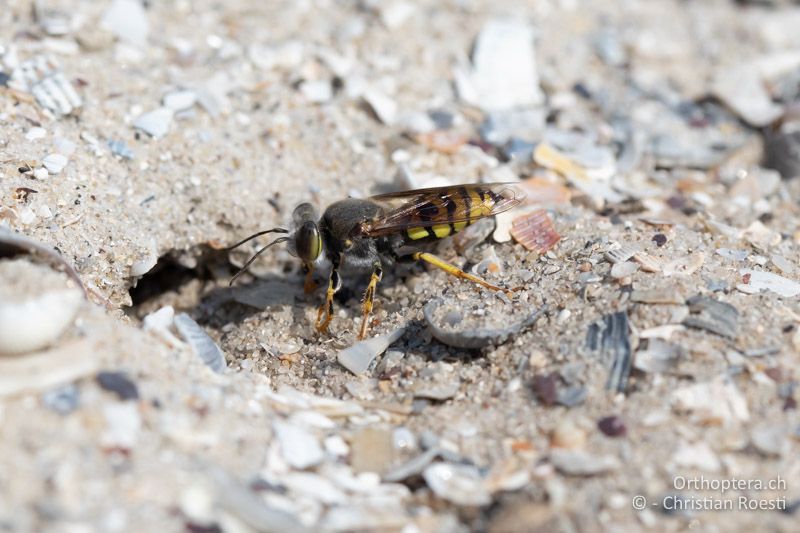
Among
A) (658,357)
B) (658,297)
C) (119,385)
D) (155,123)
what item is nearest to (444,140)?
(155,123)

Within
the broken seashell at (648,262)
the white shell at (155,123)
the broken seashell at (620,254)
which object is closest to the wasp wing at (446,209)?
the broken seashell at (620,254)

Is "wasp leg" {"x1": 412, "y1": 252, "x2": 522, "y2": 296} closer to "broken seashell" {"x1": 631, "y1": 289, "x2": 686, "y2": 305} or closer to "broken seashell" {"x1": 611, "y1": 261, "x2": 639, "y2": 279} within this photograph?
"broken seashell" {"x1": 611, "y1": 261, "x2": 639, "y2": 279}

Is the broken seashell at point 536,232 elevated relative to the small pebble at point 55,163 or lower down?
lower down

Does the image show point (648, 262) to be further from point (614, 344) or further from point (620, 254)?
point (614, 344)

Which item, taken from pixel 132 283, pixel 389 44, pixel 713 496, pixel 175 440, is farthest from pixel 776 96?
pixel 175 440

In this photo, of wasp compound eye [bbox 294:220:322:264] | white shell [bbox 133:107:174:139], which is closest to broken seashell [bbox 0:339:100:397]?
wasp compound eye [bbox 294:220:322:264]

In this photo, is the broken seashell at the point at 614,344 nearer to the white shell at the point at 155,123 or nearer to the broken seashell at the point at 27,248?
the broken seashell at the point at 27,248
